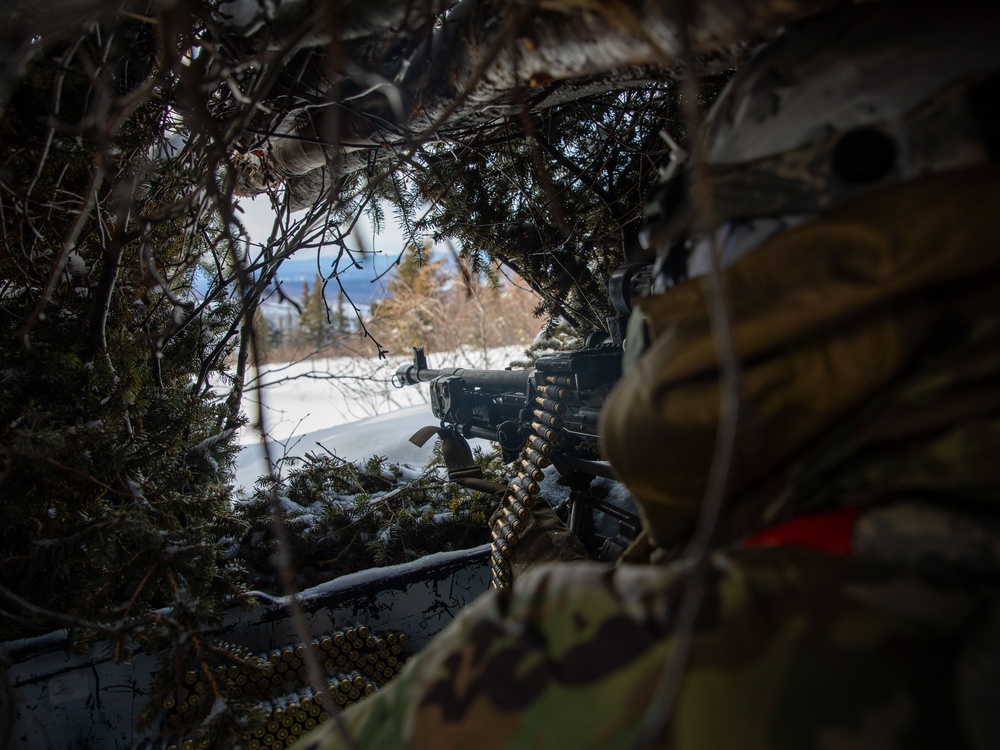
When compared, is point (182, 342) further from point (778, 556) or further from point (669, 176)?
point (778, 556)

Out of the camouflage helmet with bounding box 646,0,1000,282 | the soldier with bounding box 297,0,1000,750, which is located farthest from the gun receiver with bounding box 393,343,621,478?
the soldier with bounding box 297,0,1000,750

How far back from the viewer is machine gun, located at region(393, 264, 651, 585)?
2.59 meters

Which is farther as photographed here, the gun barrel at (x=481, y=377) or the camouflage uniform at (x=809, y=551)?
the gun barrel at (x=481, y=377)

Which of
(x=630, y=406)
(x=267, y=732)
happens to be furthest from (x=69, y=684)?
(x=630, y=406)

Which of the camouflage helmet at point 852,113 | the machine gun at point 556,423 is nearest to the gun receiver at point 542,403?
the machine gun at point 556,423

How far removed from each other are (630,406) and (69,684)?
2.42 meters

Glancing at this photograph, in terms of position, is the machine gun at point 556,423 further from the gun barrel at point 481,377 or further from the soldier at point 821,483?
the soldier at point 821,483

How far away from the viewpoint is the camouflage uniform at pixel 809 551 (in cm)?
58

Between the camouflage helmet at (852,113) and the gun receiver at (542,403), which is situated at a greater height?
the camouflage helmet at (852,113)

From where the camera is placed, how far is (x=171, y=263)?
7.88ft

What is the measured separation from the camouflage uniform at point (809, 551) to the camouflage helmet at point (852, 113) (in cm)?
14

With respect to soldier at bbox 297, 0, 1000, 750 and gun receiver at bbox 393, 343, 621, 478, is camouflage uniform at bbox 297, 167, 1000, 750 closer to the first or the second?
soldier at bbox 297, 0, 1000, 750

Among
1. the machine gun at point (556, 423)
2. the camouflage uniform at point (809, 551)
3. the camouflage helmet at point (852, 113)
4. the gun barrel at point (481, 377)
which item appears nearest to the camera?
the camouflage uniform at point (809, 551)

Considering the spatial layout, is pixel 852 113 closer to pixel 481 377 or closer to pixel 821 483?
pixel 821 483
